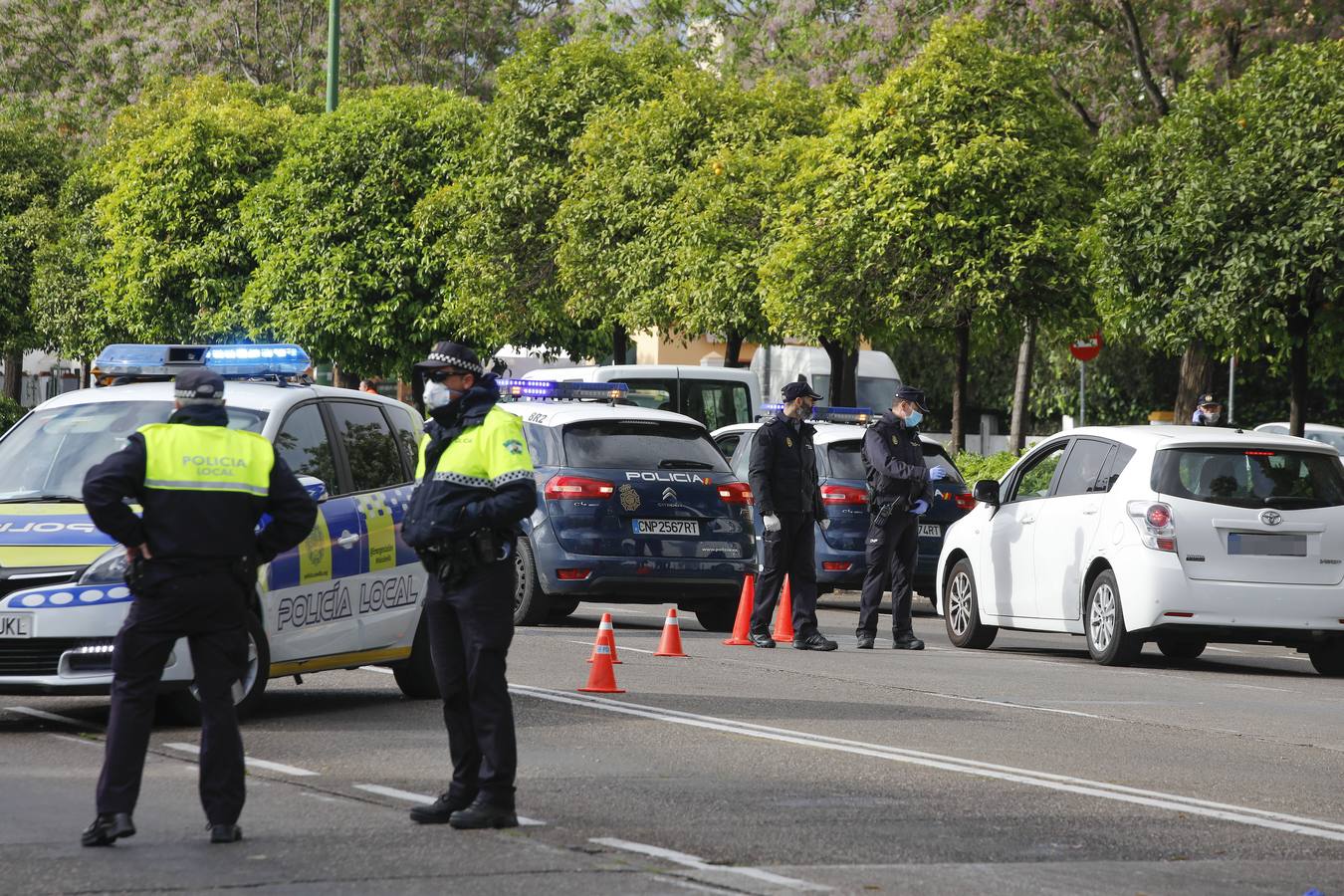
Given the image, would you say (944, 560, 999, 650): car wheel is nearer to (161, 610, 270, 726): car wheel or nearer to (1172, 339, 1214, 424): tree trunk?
(161, 610, 270, 726): car wheel

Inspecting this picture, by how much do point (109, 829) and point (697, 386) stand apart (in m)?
20.5

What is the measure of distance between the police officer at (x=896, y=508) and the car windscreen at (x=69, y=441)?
6.27 meters

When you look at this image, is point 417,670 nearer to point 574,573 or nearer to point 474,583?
point 474,583

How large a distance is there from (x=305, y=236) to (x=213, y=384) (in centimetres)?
3339

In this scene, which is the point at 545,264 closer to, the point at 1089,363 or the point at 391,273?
the point at 391,273

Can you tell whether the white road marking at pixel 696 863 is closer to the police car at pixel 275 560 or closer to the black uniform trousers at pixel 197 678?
the black uniform trousers at pixel 197 678

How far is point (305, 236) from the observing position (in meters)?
40.1

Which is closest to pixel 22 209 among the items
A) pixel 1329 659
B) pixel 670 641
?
pixel 670 641

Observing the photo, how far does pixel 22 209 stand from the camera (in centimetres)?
5538

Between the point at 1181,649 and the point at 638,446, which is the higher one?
the point at 638,446

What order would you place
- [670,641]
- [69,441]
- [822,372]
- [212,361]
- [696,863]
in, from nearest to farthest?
[696,863], [69,441], [212,361], [670,641], [822,372]

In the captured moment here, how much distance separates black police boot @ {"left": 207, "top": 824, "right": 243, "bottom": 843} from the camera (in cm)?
688

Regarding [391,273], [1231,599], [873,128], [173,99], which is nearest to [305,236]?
[391,273]

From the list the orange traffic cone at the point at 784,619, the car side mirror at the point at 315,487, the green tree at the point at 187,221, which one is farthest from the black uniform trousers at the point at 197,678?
the green tree at the point at 187,221
